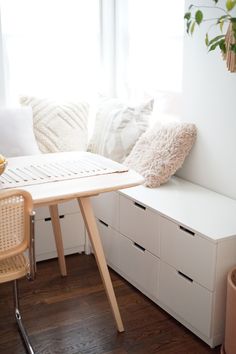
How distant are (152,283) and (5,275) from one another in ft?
2.95

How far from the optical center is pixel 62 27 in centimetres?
329

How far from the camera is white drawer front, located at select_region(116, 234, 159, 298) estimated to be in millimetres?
2532

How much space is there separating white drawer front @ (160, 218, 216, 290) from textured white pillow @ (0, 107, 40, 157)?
3.34ft

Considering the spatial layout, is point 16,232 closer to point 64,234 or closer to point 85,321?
point 85,321

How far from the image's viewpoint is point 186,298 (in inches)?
91.3

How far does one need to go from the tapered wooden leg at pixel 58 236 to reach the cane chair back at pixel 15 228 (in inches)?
32.8

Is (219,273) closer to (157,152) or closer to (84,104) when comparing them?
(157,152)

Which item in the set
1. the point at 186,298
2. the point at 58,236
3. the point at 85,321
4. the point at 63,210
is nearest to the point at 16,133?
the point at 63,210

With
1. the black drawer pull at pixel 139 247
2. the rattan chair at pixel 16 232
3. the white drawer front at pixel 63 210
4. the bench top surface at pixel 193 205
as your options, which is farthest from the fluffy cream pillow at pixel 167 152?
the rattan chair at pixel 16 232

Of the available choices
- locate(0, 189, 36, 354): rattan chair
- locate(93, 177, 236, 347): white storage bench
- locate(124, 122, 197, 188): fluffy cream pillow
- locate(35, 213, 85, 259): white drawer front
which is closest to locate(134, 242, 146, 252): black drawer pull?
locate(93, 177, 236, 347): white storage bench

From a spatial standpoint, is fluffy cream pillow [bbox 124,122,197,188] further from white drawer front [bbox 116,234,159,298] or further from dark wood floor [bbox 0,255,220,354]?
dark wood floor [bbox 0,255,220,354]

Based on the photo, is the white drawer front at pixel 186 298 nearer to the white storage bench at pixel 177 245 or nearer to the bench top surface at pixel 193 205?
the white storage bench at pixel 177 245

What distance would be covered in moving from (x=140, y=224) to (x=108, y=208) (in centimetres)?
34

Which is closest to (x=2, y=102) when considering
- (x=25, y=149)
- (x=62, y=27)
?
(x=25, y=149)
